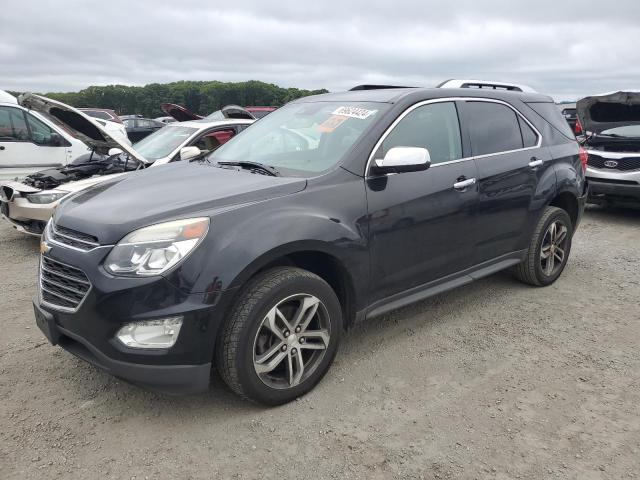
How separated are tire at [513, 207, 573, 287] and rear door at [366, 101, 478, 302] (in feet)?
3.23

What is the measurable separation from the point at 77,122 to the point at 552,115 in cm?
519

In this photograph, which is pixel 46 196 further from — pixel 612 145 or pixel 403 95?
pixel 612 145

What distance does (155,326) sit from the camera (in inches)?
96.6

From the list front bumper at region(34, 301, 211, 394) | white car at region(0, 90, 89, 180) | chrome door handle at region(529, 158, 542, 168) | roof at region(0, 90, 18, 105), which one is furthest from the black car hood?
roof at region(0, 90, 18, 105)

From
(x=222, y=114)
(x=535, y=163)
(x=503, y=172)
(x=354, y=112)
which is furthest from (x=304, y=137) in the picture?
(x=222, y=114)

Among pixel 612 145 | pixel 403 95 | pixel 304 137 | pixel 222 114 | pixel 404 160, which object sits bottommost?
pixel 612 145

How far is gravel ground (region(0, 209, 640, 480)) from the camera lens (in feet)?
7.93

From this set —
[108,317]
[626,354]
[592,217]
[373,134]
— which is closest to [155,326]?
[108,317]

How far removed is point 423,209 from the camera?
335 cm

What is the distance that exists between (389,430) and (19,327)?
290 centimetres

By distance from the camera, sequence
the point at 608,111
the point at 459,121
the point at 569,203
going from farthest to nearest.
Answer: the point at 608,111, the point at 569,203, the point at 459,121

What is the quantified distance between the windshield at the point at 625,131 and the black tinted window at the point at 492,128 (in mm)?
4870

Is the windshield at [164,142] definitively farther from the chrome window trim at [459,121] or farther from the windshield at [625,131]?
the windshield at [625,131]

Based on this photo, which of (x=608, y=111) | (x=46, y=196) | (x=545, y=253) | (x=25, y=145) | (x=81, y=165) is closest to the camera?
(x=545, y=253)
